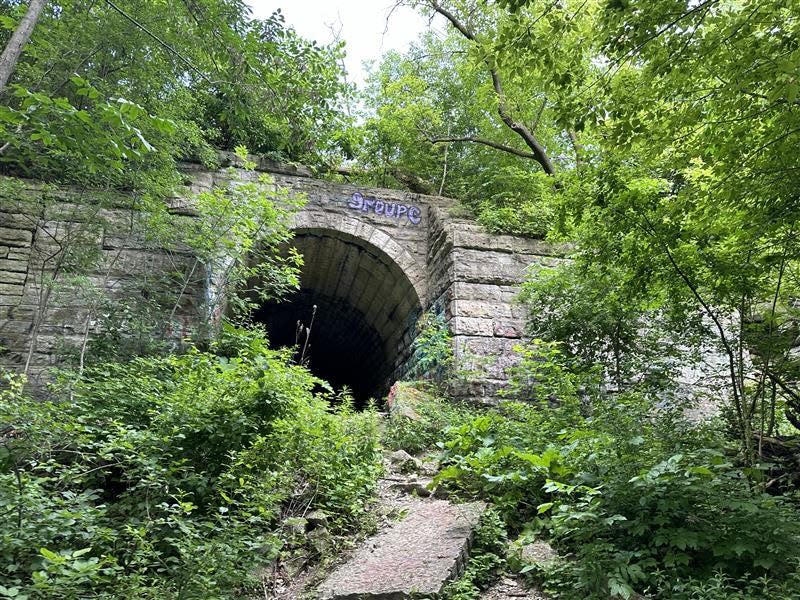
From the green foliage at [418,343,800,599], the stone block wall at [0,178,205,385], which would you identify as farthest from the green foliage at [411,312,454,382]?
the stone block wall at [0,178,205,385]

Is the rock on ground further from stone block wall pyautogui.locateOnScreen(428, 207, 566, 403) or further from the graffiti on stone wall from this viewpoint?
the graffiti on stone wall

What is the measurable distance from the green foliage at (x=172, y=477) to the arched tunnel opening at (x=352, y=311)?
11.6ft

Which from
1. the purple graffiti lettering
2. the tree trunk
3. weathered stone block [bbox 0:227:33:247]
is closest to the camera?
the tree trunk

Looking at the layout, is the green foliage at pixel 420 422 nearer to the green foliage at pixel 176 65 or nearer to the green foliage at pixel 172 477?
the green foliage at pixel 172 477

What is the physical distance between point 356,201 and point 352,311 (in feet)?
8.92

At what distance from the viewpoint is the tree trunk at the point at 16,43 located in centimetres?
338

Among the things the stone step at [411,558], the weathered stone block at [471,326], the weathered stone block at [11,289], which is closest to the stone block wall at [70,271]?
the weathered stone block at [11,289]

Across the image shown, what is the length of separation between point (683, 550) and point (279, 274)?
538 centimetres

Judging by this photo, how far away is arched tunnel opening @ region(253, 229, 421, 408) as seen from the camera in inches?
345

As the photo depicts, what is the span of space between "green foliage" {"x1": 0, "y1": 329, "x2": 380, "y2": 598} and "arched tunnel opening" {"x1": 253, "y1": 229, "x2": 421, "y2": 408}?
139 inches

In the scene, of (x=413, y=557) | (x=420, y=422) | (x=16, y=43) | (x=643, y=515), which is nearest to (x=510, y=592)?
(x=413, y=557)

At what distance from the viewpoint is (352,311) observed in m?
10.6

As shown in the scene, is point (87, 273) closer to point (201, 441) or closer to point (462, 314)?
point (201, 441)

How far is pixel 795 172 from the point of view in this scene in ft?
12.3
